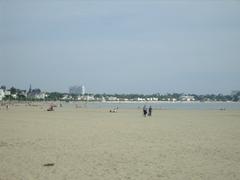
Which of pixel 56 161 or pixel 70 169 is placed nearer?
pixel 70 169

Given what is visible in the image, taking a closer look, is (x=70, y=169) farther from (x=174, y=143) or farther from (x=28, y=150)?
(x=174, y=143)

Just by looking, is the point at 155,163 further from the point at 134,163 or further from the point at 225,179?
the point at 225,179

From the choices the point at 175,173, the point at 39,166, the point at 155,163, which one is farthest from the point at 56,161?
the point at 175,173

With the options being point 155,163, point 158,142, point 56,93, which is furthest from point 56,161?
point 56,93

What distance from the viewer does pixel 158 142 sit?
16000 millimetres

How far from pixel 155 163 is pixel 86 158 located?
215cm

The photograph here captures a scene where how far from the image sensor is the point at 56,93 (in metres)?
197

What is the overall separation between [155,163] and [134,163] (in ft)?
1.91

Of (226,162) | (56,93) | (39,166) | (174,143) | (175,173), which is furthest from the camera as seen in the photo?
(56,93)

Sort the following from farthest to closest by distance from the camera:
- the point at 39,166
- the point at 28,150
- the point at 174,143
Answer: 1. the point at 174,143
2. the point at 28,150
3. the point at 39,166

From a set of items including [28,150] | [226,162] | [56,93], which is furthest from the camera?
[56,93]

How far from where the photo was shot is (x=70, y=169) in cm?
991

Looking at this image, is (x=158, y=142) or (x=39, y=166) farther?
(x=158, y=142)

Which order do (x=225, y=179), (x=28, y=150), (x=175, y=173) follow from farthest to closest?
(x=28, y=150)
(x=175, y=173)
(x=225, y=179)
